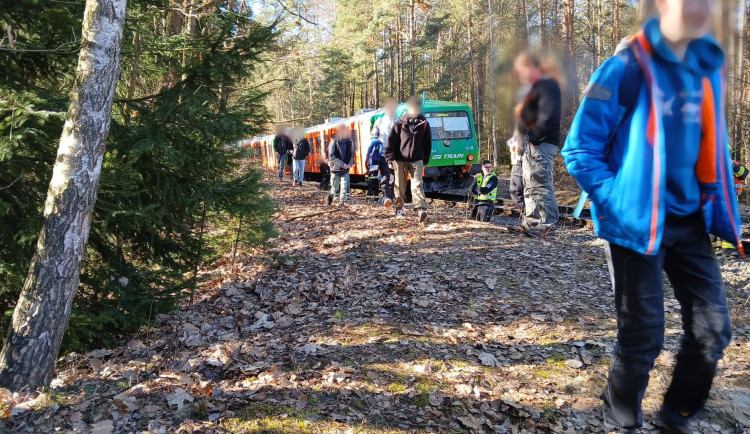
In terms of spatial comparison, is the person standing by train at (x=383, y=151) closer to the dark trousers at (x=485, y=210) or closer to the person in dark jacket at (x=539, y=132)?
the dark trousers at (x=485, y=210)

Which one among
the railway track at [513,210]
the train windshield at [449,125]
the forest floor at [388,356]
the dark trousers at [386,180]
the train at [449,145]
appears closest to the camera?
the forest floor at [388,356]

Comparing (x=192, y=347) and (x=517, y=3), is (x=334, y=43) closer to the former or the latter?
(x=192, y=347)

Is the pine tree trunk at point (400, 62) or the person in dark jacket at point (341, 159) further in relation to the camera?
the pine tree trunk at point (400, 62)

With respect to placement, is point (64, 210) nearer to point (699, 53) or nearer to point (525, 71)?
point (699, 53)

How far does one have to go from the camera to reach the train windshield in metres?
15.1

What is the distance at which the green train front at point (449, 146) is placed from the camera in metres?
14.9

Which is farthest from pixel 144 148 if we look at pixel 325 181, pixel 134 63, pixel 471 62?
pixel 471 62

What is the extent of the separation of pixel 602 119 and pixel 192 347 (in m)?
3.82

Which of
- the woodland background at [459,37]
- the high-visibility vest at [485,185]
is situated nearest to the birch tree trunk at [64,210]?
the high-visibility vest at [485,185]

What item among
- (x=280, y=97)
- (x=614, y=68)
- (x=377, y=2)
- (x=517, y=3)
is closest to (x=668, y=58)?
(x=614, y=68)

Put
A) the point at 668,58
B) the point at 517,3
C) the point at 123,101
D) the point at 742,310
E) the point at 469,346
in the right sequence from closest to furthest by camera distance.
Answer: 1. the point at 668,58
2. the point at 469,346
3. the point at 742,310
4. the point at 123,101
5. the point at 517,3

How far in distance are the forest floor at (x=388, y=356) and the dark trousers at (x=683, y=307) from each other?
0.72m

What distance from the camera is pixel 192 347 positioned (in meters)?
4.37

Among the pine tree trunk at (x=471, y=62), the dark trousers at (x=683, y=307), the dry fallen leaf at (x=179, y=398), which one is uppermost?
the pine tree trunk at (x=471, y=62)
